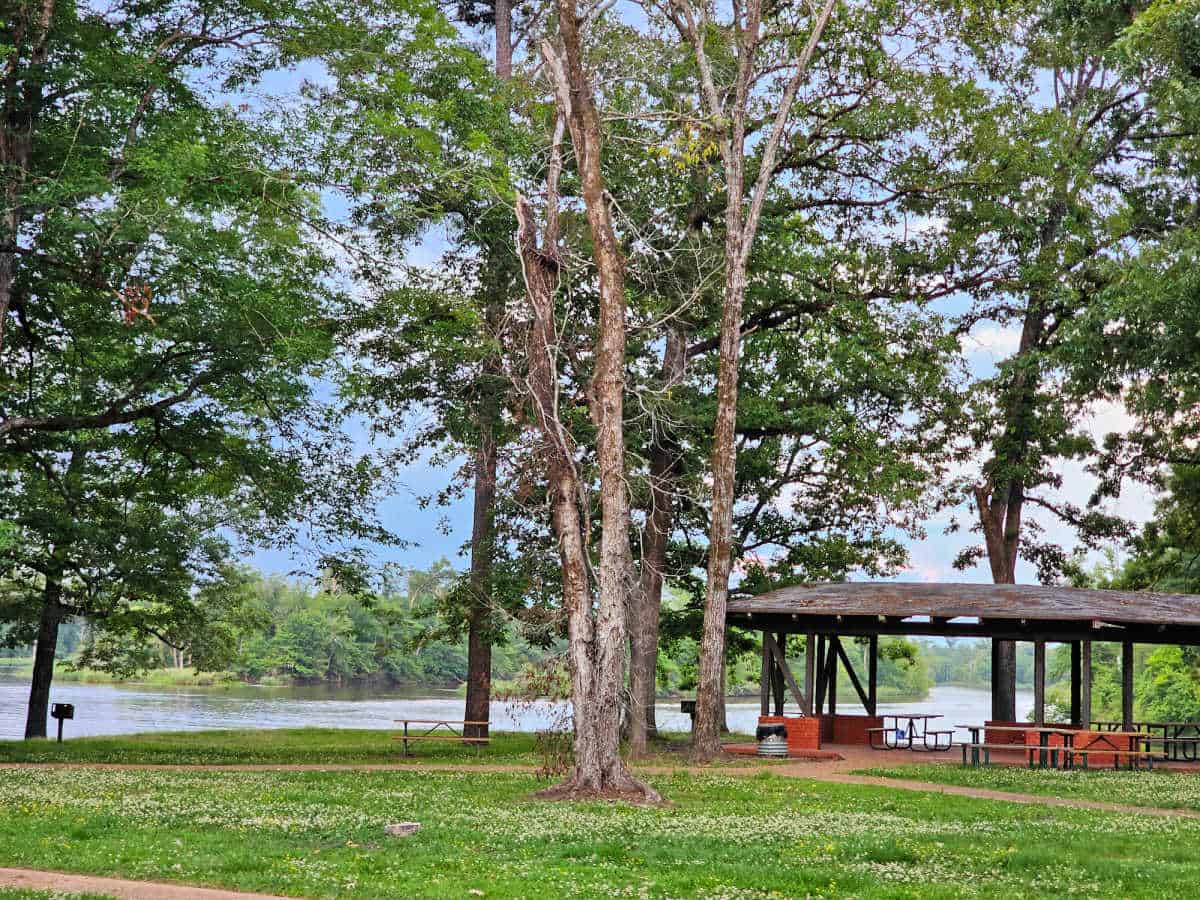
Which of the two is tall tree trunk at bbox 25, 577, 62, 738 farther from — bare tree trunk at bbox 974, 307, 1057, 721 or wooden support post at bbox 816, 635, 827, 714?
bare tree trunk at bbox 974, 307, 1057, 721

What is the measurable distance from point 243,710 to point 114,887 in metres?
42.8

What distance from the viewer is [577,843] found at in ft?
36.1

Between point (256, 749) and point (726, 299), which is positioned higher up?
point (726, 299)

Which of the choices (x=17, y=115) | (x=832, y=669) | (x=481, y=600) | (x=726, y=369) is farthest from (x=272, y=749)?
(x=17, y=115)

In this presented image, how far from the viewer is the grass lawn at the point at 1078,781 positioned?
16609 mm

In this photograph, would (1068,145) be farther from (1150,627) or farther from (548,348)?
(548,348)

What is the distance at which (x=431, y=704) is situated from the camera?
58688 millimetres

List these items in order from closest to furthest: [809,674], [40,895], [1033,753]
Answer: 1. [40,895]
2. [1033,753]
3. [809,674]

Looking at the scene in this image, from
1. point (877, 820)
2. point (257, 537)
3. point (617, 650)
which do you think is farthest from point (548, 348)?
point (257, 537)

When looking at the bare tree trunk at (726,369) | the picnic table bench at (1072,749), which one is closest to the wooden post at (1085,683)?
the picnic table bench at (1072,749)

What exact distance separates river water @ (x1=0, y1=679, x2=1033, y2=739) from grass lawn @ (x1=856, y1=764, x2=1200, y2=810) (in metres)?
11.2

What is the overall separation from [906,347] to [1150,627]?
411 inches

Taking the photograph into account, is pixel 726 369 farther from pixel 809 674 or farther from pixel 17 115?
pixel 17 115

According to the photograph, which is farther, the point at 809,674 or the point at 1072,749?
the point at 809,674
